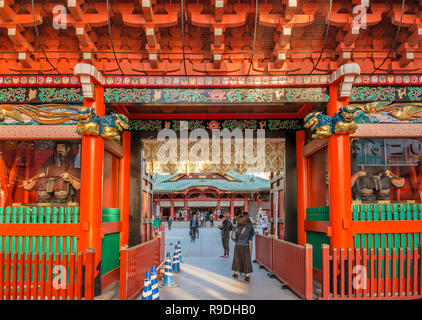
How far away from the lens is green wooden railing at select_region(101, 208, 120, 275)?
768cm

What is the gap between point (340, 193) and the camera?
6.89m

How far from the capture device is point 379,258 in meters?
6.03

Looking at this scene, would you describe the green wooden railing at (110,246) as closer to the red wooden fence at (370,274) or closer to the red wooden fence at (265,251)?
the red wooden fence at (265,251)

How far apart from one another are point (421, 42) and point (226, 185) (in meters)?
35.4

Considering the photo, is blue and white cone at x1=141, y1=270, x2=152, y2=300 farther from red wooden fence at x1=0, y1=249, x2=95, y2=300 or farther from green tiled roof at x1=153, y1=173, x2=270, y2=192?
green tiled roof at x1=153, y1=173, x2=270, y2=192

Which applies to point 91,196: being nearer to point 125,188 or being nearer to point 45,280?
point 45,280

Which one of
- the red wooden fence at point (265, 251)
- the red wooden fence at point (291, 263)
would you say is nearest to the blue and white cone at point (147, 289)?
the red wooden fence at point (291, 263)

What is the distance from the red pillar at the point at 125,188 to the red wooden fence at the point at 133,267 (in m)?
1.13

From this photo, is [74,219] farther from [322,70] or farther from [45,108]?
[322,70]

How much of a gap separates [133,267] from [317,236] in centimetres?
400

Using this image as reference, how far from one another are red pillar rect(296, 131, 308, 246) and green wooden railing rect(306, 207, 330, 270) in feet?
0.97

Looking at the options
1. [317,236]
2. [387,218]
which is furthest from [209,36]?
[317,236]

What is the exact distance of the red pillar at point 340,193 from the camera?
6.82 meters

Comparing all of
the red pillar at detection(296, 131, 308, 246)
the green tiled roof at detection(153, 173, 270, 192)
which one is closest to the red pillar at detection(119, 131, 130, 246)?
the red pillar at detection(296, 131, 308, 246)
